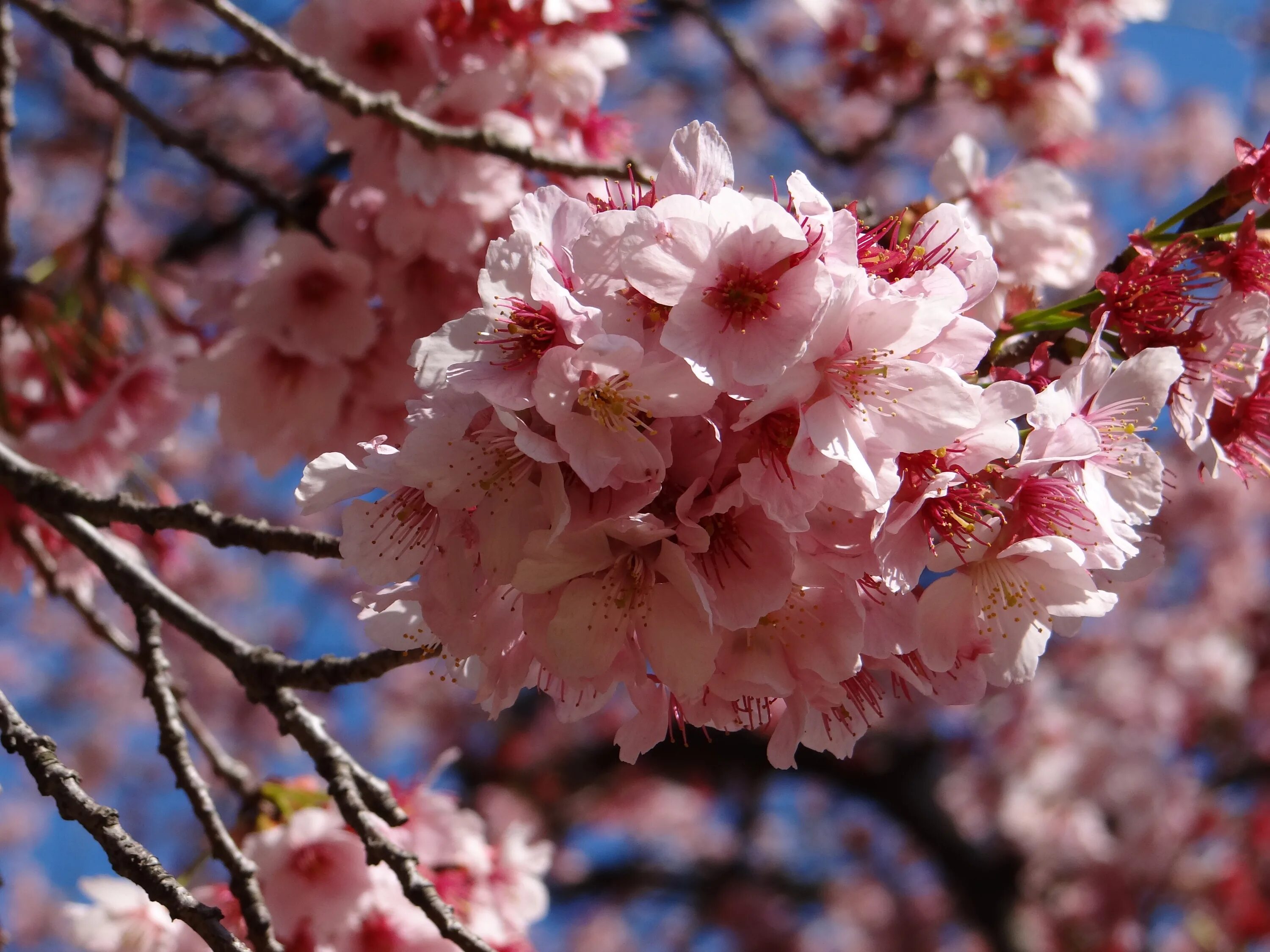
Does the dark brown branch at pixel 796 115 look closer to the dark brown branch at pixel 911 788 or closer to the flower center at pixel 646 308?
the flower center at pixel 646 308

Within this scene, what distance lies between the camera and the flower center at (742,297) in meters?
1.10

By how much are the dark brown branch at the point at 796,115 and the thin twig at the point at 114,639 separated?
2.11 metres

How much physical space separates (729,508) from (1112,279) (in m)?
0.58

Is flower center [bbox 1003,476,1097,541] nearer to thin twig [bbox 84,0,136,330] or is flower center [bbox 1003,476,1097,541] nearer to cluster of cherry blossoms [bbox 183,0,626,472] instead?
cluster of cherry blossoms [bbox 183,0,626,472]

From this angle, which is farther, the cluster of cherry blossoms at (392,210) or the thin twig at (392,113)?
the cluster of cherry blossoms at (392,210)

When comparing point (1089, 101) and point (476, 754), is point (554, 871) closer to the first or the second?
point (476, 754)

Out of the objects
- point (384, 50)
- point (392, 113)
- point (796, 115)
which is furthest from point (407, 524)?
point (796, 115)

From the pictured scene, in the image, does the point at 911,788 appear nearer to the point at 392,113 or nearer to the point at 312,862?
the point at 312,862


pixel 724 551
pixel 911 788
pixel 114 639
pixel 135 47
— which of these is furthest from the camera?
pixel 911 788

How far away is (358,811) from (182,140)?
1.51m

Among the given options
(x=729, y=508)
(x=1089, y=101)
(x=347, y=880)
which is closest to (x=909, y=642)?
(x=729, y=508)

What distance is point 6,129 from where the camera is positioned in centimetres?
249

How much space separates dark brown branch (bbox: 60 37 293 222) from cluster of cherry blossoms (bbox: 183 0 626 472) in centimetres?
15

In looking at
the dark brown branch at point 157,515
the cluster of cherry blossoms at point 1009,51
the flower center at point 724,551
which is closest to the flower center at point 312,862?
the dark brown branch at point 157,515
